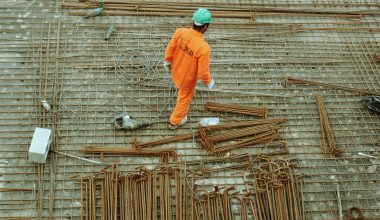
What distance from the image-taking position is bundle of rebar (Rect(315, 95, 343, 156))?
17.4 feet

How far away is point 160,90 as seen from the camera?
227 inches

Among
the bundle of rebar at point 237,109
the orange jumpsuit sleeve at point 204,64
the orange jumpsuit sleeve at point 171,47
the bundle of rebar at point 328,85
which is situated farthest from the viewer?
the bundle of rebar at point 328,85

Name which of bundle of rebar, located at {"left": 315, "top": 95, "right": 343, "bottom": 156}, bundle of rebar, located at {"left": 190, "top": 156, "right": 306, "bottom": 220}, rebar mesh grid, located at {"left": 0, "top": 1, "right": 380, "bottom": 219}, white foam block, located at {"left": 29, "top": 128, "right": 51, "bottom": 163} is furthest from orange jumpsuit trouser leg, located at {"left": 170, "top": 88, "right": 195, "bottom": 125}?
bundle of rebar, located at {"left": 315, "top": 95, "right": 343, "bottom": 156}

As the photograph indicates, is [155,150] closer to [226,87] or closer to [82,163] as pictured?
[82,163]

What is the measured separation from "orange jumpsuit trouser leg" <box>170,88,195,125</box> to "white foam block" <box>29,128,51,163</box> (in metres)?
1.56

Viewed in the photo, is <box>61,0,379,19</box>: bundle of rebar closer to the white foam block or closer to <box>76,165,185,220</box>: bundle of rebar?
the white foam block

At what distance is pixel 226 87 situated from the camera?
5.91 metres

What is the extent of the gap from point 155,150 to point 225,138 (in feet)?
3.07

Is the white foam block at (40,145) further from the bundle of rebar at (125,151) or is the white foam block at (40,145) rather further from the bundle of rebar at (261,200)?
the bundle of rebar at (261,200)

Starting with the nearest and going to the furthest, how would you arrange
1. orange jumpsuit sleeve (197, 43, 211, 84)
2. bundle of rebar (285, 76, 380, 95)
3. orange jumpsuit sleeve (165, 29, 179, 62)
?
orange jumpsuit sleeve (197, 43, 211, 84), orange jumpsuit sleeve (165, 29, 179, 62), bundle of rebar (285, 76, 380, 95)

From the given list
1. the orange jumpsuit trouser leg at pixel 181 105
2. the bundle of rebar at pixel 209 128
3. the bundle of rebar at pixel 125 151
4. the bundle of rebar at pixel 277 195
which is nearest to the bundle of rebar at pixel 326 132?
the bundle of rebar at pixel 209 128

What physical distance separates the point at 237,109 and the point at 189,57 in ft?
4.09

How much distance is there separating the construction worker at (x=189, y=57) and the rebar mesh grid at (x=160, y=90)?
66 cm

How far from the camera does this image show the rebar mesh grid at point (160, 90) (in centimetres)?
491
